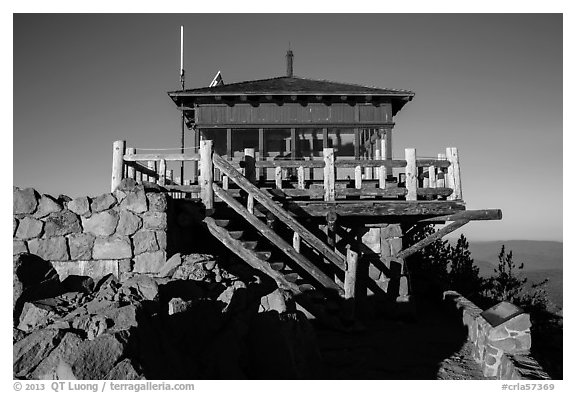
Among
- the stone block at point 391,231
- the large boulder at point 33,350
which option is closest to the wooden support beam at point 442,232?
the stone block at point 391,231

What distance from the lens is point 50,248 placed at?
7129 mm

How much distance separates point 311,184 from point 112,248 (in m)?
6.05

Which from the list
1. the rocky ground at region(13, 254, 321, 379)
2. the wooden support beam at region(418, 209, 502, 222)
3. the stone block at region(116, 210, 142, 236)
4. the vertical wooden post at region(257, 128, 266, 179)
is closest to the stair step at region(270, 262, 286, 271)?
the rocky ground at region(13, 254, 321, 379)

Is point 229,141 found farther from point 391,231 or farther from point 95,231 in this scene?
point 95,231

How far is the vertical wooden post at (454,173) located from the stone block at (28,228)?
27.1 ft

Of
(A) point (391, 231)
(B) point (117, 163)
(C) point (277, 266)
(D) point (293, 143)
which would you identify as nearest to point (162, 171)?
(B) point (117, 163)

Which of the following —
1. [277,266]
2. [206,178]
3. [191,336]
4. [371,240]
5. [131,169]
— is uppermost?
[131,169]

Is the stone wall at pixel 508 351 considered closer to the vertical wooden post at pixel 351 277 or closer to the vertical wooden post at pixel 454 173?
the vertical wooden post at pixel 351 277

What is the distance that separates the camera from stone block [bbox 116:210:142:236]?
7.33 meters

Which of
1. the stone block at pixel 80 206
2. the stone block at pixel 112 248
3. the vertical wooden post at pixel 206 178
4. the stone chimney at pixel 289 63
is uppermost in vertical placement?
the stone chimney at pixel 289 63

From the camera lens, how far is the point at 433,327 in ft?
30.9

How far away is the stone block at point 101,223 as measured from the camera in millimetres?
7285
